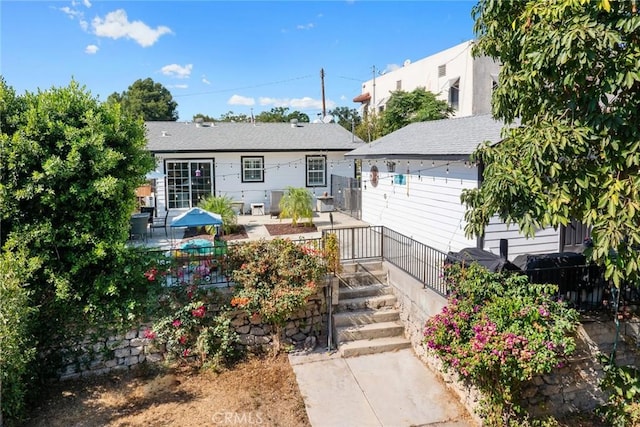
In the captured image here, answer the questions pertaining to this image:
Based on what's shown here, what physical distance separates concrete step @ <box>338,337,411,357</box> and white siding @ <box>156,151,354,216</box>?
11684 mm

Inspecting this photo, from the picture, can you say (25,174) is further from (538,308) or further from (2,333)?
(538,308)

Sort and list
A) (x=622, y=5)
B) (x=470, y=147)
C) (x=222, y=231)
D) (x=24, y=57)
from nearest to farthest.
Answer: (x=622, y=5) < (x=24, y=57) < (x=470, y=147) < (x=222, y=231)

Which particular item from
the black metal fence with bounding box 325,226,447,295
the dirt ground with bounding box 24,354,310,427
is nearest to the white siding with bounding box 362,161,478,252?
the black metal fence with bounding box 325,226,447,295

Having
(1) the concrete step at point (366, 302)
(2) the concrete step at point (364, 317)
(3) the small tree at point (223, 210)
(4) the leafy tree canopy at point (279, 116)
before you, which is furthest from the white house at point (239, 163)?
(4) the leafy tree canopy at point (279, 116)

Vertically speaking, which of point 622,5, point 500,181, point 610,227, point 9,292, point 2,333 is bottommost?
point 2,333

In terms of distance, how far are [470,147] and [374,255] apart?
130 inches

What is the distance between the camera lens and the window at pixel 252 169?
61.3 ft

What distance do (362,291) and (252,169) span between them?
11.5m

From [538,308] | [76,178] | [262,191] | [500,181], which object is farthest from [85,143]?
[262,191]

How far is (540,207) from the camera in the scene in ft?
15.4

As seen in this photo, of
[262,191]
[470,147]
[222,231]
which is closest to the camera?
[470,147]

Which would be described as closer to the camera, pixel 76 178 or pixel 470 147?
pixel 76 178

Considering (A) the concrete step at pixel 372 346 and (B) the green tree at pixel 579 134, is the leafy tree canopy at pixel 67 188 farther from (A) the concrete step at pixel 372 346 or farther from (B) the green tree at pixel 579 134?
(B) the green tree at pixel 579 134

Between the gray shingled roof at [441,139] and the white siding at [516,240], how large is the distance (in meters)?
1.85
